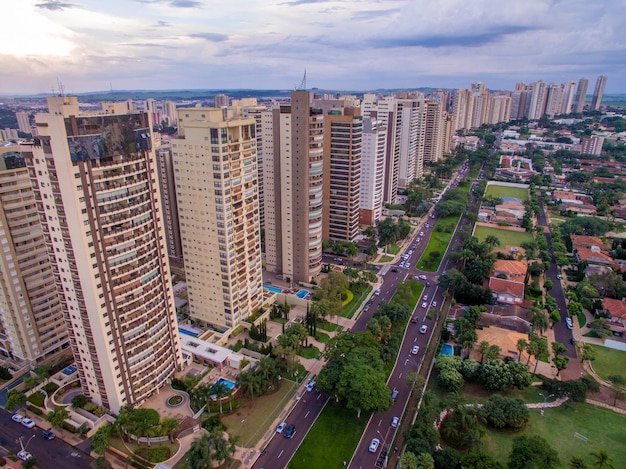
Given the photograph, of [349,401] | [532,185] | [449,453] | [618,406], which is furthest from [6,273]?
[532,185]

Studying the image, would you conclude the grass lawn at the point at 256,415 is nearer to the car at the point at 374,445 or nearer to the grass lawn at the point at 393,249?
the car at the point at 374,445

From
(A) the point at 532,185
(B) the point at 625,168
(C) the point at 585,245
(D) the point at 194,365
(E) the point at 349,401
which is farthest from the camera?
(B) the point at 625,168

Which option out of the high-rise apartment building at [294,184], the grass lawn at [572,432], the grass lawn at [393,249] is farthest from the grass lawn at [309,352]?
the grass lawn at [393,249]

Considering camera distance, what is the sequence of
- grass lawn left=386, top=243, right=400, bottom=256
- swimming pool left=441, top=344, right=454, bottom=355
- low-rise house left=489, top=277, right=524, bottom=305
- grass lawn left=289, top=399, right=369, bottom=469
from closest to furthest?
grass lawn left=289, top=399, right=369, bottom=469 < swimming pool left=441, top=344, right=454, bottom=355 < low-rise house left=489, top=277, right=524, bottom=305 < grass lawn left=386, top=243, right=400, bottom=256

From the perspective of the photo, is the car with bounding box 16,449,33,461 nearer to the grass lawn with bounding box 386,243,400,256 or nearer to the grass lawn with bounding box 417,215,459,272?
the grass lawn with bounding box 417,215,459,272

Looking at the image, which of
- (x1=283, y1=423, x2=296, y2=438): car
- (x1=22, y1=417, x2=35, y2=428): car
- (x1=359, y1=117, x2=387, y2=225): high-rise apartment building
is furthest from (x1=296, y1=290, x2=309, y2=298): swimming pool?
(x1=22, y1=417, x2=35, y2=428): car

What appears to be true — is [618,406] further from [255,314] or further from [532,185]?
[532,185]
